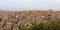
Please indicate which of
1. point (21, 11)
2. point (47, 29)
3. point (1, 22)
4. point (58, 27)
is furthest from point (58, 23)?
point (21, 11)

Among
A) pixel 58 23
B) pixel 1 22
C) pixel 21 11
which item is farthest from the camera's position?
pixel 21 11

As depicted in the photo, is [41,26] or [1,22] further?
[1,22]

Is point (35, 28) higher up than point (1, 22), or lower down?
higher up

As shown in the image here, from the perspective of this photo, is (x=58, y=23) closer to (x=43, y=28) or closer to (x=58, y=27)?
(x=58, y=27)

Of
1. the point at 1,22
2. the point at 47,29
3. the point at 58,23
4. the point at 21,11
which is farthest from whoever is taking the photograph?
the point at 21,11

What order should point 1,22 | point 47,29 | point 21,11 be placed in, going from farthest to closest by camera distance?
point 21,11 → point 1,22 → point 47,29

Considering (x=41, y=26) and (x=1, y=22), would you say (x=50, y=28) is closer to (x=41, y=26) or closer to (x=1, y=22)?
(x=41, y=26)

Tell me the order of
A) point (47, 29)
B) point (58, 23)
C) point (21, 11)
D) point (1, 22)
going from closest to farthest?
1. point (47, 29)
2. point (58, 23)
3. point (1, 22)
4. point (21, 11)

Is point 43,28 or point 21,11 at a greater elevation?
point 43,28

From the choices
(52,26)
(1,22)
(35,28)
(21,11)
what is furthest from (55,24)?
(21,11)
